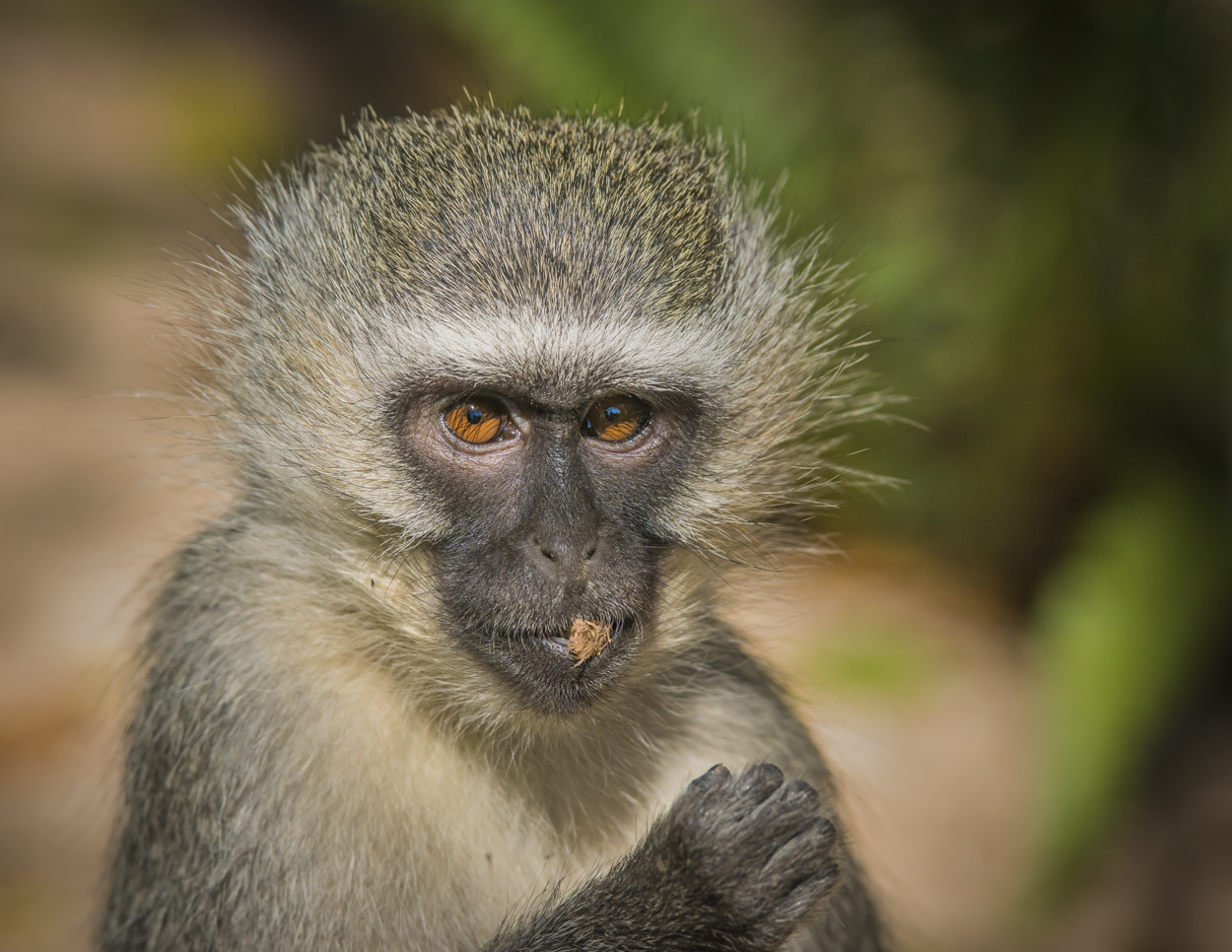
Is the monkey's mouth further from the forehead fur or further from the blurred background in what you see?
the blurred background

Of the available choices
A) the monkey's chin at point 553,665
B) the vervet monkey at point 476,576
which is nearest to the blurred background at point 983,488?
the vervet monkey at point 476,576

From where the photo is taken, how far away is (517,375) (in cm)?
253

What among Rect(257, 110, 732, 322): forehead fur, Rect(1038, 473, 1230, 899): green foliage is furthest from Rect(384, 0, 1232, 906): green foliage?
Rect(257, 110, 732, 322): forehead fur

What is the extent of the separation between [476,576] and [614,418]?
0.46m

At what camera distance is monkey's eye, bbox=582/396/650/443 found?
104 inches

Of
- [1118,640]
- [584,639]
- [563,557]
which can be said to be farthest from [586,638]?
[1118,640]

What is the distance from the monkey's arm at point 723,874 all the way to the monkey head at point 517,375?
350 mm

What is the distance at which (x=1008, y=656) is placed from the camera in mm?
6020

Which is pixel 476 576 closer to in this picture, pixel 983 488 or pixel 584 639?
pixel 584 639

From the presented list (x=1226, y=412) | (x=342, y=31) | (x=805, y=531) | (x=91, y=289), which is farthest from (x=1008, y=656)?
(x=342, y=31)

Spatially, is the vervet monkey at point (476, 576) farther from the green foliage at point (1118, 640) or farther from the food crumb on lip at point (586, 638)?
the green foliage at point (1118, 640)

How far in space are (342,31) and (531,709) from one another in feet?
30.9

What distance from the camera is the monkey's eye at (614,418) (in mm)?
2654

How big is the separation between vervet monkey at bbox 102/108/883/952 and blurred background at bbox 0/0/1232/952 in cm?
193
